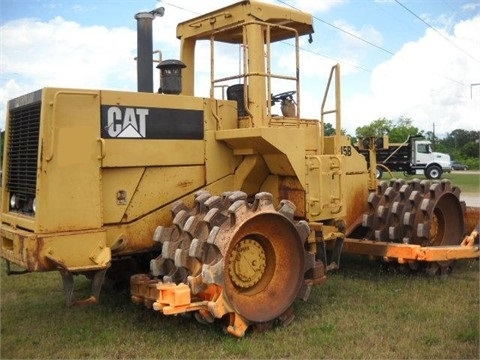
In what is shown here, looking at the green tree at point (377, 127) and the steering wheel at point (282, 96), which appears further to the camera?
the green tree at point (377, 127)

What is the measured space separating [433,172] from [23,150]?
32.3 metres

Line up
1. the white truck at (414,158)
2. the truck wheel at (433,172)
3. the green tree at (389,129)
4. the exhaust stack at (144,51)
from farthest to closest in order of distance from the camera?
1. the green tree at (389,129)
2. the truck wheel at (433,172)
3. the white truck at (414,158)
4. the exhaust stack at (144,51)

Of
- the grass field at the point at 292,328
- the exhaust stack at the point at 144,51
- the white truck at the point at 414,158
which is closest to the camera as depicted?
the grass field at the point at 292,328

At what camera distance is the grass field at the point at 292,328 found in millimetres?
4934

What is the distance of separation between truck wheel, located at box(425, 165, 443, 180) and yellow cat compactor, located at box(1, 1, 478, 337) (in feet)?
95.0

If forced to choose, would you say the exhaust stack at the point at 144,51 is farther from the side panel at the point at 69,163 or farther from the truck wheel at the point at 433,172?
the truck wheel at the point at 433,172

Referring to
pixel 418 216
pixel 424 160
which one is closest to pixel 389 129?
pixel 424 160

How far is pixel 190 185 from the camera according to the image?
5926 mm

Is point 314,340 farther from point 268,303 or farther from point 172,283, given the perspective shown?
point 172,283

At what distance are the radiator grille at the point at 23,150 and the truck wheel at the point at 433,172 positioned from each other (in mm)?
31918

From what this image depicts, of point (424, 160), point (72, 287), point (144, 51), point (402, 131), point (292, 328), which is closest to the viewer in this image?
point (72, 287)

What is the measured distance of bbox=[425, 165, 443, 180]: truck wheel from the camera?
114 ft

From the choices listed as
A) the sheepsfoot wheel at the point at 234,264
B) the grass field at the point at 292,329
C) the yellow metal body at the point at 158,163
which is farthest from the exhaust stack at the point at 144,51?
the grass field at the point at 292,329

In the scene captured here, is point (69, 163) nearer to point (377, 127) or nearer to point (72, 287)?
point (72, 287)
